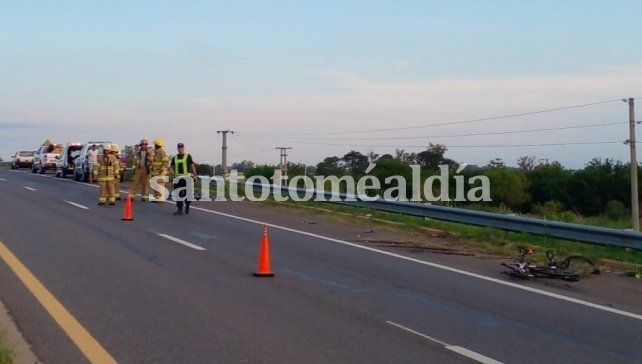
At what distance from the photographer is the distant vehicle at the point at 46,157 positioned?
50969 mm

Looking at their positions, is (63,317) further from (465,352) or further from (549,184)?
(549,184)

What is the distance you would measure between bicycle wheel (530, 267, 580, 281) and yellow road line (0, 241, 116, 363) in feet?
23.0

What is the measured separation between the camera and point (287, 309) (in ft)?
32.4

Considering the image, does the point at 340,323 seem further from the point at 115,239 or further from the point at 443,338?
the point at 115,239

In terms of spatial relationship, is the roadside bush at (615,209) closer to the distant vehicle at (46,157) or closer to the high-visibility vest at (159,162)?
the high-visibility vest at (159,162)

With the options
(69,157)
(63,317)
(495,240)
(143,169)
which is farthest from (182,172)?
(69,157)

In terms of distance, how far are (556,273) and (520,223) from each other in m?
4.39

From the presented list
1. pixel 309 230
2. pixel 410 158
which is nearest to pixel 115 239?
pixel 309 230

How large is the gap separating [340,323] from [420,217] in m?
12.2

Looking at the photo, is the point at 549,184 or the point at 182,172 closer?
the point at 182,172

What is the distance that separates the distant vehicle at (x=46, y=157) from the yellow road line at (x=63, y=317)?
3943 centimetres

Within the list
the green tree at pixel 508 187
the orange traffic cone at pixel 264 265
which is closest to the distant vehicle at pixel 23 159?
the green tree at pixel 508 187

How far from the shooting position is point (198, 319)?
916 cm

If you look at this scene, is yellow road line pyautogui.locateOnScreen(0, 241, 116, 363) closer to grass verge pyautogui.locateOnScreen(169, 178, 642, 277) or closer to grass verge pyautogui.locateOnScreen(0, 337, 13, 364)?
grass verge pyautogui.locateOnScreen(0, 337, 13, 364)
